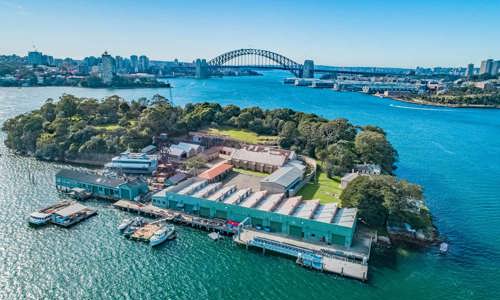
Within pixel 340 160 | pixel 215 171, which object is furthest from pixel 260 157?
pixel 340 160

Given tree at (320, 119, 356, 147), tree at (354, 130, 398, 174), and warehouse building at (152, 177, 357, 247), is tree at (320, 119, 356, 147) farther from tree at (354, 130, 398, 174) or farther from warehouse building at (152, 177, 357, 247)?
warehouse building at (152, 177, 357, 247)

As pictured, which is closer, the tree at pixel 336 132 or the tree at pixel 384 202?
the tree at pixel 384 202

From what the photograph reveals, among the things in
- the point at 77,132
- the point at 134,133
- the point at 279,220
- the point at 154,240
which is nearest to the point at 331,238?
the point at 279,220

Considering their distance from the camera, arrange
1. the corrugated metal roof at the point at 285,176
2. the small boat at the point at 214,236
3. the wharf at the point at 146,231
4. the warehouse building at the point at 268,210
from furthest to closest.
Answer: the corrugated metal roof at the point at 285,176, the small boat at the point at 214,236, the wharf at the point at 146,231, the warehouse building at the point at 268,210

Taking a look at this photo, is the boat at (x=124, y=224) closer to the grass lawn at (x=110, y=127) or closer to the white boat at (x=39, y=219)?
the white boat at (x=39, y=219)

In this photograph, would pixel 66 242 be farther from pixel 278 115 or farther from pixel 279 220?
pixel 278 115

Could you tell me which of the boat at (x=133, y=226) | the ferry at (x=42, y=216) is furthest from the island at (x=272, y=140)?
the ferry at (x=42, y=216)
